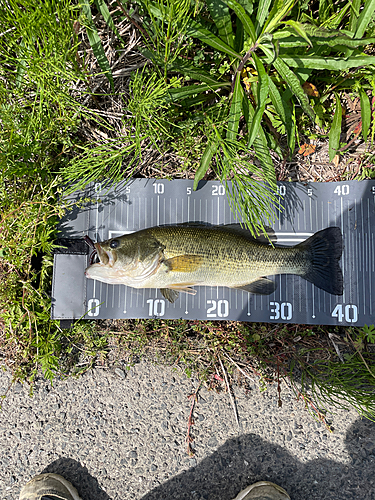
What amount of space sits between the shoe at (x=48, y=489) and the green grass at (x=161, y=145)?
974 millimetres

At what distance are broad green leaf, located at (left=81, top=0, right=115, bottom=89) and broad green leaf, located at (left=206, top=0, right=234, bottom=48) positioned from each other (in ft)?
3.14

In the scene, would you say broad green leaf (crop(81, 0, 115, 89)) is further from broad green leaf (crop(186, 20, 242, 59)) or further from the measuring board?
the measuring board

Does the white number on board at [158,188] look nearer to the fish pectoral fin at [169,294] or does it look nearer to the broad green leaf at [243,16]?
Answer: the fish pectoral fin at [169,294]

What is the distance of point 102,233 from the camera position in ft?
10.3

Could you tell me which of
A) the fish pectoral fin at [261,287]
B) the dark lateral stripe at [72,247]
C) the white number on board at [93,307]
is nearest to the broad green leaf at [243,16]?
the fish pectoral fin at [261,287]

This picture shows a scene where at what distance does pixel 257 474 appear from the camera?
3123mm

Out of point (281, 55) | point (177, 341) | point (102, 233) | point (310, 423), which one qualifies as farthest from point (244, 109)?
point (310, 423)

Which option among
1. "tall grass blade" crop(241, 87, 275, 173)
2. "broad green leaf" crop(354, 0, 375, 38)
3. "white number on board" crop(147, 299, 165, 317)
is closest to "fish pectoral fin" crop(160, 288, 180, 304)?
"white number on board" crop(147, 299, 165, 317)

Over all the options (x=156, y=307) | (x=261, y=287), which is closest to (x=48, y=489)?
(x=156, y=307)

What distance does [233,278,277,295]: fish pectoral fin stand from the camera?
3.04 meters

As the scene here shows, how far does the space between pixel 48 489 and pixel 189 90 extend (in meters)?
3.89

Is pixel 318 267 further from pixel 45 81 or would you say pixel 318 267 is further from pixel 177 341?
pixel 45 81

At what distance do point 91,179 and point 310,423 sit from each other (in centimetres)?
321

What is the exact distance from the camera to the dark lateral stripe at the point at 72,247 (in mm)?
3084
